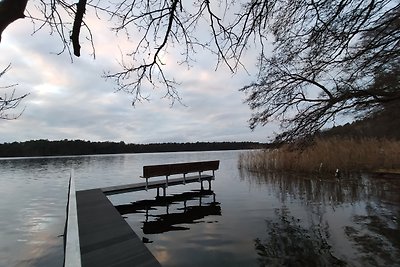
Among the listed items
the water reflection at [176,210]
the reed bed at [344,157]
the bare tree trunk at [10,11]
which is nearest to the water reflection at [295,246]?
the water reflection at [176,210]

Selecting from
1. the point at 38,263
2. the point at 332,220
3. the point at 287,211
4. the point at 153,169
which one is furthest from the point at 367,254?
the point at 153,169

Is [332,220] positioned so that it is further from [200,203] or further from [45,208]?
[45,208]

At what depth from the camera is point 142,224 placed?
749 cm

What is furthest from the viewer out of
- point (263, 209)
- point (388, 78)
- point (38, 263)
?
point (263, 209)

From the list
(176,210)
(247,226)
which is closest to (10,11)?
(247,226)

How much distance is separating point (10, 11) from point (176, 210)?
764cm

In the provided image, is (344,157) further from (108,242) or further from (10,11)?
(10,11)

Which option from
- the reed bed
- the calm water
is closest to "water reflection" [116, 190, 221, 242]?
the calm water

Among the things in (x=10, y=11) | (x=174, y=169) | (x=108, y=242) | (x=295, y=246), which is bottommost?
(x=295, y=246)

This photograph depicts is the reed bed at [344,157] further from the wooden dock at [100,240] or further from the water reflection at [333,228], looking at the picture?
the wooden dock at [100,240]

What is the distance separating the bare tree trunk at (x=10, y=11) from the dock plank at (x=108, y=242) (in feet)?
8.92

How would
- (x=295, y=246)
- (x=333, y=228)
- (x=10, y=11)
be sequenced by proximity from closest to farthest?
1. (x=10, y=11)
2. (x=295, y=246)
3. (x=333, y=228)

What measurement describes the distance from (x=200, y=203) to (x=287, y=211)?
2844 mm

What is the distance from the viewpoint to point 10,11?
A: 6.73ft
